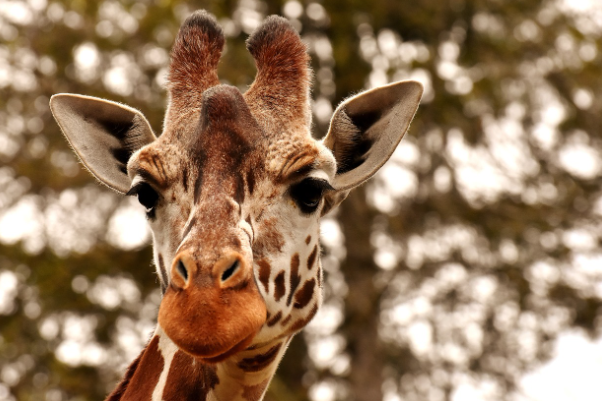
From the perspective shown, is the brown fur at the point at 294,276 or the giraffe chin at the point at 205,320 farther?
the brown fur at the point at 294,276

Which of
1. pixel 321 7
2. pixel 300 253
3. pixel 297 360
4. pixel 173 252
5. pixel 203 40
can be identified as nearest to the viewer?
pixel 173 252

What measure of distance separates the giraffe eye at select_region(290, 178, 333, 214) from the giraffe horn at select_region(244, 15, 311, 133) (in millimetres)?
469

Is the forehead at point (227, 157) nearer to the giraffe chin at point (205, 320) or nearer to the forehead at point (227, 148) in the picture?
the forehead at point (227, 148)

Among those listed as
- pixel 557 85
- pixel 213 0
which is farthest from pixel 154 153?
pixel 557 85

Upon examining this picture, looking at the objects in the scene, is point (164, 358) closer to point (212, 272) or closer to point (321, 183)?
point (212, 272)

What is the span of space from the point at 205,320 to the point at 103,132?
86.8 inches

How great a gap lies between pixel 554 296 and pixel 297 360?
540 centimetres

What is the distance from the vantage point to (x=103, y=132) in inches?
214

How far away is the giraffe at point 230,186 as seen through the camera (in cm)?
392

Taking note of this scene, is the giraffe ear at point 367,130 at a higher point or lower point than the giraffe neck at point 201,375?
higher

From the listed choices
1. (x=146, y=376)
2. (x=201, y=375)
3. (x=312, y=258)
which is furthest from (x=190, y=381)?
(x=312, y=258)

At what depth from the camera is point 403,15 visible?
14.4 metres

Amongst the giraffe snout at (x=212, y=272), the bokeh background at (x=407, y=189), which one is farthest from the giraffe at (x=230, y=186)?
the bokeh background at (x=407, y=189)

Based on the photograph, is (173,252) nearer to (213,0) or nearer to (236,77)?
(236,77)
